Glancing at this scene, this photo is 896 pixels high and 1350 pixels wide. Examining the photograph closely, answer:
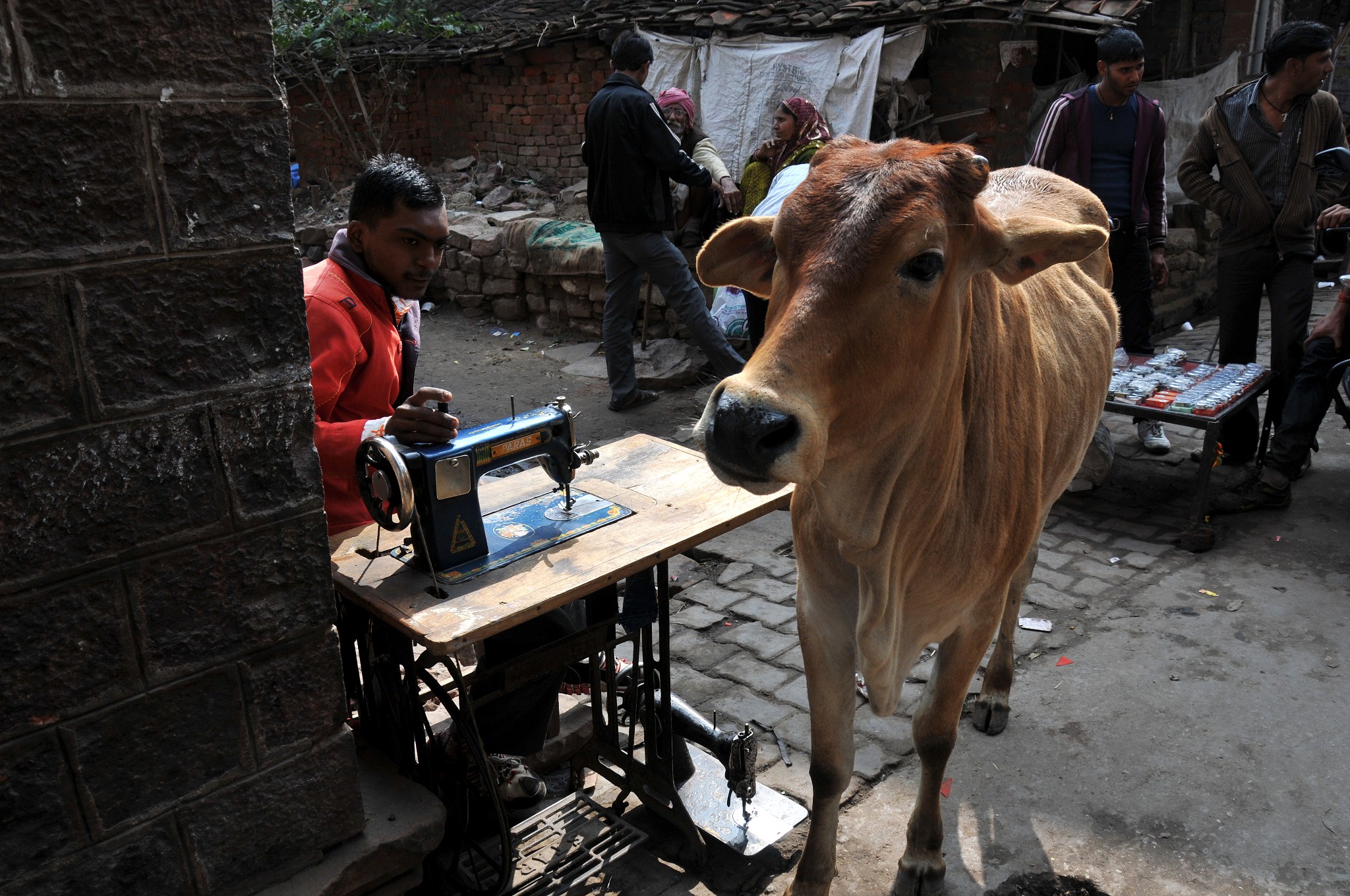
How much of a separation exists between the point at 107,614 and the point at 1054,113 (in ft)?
19.2

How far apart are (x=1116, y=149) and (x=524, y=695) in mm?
5075

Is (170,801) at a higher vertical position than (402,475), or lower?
lower

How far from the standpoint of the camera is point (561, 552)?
2561 millimetres

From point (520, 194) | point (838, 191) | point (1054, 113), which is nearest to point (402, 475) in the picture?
point (838, 191)

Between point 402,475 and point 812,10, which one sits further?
point 812,10

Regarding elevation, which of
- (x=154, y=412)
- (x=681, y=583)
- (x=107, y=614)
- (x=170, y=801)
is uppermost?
(x=154, y=412)

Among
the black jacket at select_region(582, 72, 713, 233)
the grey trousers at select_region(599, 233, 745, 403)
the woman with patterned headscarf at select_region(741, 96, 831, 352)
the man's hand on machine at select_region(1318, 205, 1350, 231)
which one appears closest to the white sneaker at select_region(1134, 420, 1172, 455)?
the man's hand on machine at select_region(1318, 205, 1350, 231)

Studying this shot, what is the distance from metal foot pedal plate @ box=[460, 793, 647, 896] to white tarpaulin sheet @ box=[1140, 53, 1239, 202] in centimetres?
985

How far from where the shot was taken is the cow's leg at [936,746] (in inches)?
113

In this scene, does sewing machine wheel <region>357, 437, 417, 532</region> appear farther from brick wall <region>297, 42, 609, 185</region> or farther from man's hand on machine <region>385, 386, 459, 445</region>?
brick wall <region>297, 42, 609, 185</region>

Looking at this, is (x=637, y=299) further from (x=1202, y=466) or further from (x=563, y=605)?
(x=563, y=605)

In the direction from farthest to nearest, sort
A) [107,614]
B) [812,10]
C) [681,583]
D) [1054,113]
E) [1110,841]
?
[812,10] → [1054,113] → [681,583] → [1110,841] → [107,614]

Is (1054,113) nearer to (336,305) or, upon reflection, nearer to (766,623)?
(766,623)

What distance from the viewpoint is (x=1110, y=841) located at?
3.07 meters
